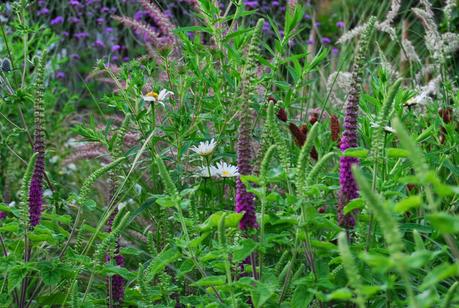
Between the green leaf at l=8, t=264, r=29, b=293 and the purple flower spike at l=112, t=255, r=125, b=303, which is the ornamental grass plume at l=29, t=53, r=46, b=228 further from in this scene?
the purple flower spike at l=112, t=255, r=125, b=303

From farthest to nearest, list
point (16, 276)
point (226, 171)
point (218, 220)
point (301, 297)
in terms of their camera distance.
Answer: point (226, 171) < point (16, 276) < point (301, 297) < point (218, 220)

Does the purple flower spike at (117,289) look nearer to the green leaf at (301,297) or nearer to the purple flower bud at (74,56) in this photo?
the green leaf at (301,297)

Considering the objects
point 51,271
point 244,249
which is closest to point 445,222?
point 244,249

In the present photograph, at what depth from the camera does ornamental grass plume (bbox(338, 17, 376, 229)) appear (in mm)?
1878

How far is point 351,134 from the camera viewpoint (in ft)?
6.37

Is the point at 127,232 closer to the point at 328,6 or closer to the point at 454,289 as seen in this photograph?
the point at 454,289

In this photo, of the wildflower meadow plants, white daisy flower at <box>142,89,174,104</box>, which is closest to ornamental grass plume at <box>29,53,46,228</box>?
the wildflower meadow plants

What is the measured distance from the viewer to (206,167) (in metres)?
2.73

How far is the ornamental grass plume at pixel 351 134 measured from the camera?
188 centimetres

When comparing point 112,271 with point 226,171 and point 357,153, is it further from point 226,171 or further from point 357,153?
point 357,153

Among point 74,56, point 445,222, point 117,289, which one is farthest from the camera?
point 74,56

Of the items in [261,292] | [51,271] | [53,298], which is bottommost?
[53,298]

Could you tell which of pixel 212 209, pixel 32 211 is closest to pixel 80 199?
pixel 32 211

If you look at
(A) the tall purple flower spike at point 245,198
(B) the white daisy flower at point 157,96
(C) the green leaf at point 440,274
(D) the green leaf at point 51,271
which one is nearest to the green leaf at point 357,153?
(A) the tall purple flower spike at point 245,198
